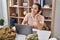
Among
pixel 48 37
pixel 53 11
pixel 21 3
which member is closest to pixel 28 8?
pixel 21 3

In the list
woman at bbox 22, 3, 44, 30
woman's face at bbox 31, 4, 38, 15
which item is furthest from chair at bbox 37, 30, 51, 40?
woman's face at bbox 31, 4, 38, 15

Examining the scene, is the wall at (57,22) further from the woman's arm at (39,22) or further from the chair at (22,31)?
the chair at (22,31)

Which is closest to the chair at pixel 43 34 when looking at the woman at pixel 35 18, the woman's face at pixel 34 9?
the woman at pixel 35 18

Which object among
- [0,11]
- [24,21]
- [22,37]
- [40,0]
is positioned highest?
[40,0]

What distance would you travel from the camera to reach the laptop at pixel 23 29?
124 centimetres

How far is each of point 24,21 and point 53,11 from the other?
1.11 ft

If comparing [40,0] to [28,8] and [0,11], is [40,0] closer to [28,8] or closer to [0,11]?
[28,8]

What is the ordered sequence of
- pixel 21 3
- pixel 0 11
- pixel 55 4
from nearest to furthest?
pixel 55 4
pixel 21 3
pixel 0 11

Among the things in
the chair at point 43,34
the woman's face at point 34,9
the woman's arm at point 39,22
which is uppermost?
the woman's face at point 34,9

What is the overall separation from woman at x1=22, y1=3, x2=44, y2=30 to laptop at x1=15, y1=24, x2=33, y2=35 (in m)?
0.06

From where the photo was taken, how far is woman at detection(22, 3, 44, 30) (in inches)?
46.5

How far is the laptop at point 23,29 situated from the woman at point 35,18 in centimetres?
6

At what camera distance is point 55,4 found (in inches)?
43.7

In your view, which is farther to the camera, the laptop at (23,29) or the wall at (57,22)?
the laptop at (23,29)
